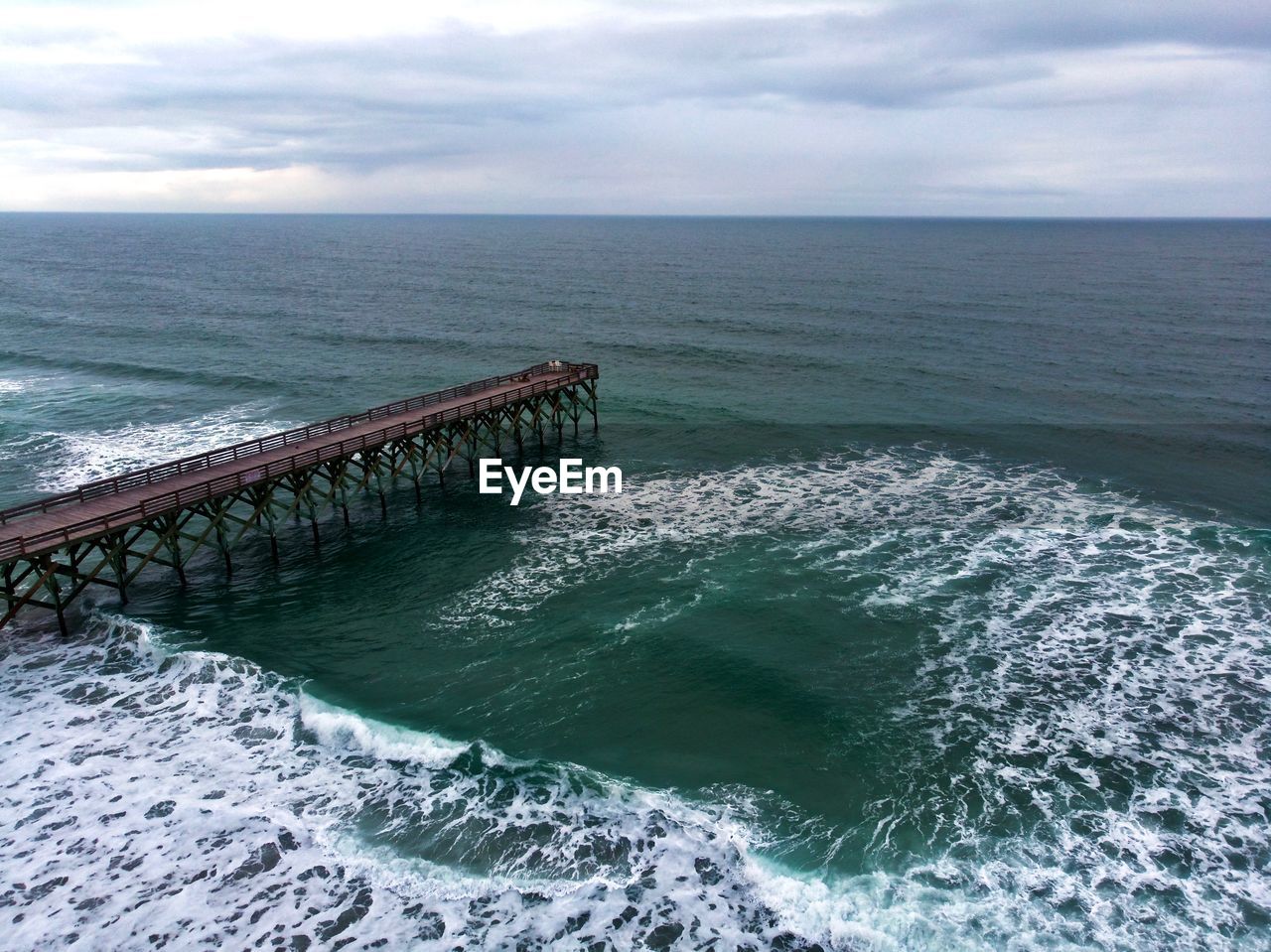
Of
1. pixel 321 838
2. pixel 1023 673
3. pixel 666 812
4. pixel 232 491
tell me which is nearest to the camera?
pixel 321 838

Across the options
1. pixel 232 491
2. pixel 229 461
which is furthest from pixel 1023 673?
pixel 229 461

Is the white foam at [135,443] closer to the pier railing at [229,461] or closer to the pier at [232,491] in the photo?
the pier railing at [229,461]

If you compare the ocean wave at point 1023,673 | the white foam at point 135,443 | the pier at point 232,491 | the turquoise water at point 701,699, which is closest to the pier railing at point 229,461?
the pier at point 232,491

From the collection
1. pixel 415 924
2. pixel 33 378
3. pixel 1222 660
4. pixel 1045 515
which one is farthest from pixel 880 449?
pixel 33 378

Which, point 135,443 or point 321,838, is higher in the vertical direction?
point 135,443

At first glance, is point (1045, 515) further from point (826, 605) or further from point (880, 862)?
point (880, 862)

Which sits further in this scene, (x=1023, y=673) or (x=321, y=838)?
(x=1023, y=673)

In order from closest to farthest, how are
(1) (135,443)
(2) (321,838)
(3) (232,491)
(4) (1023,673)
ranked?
(2) (321,838)
(4) (1023,673)
(3) (232,491)
(1) (135,443)

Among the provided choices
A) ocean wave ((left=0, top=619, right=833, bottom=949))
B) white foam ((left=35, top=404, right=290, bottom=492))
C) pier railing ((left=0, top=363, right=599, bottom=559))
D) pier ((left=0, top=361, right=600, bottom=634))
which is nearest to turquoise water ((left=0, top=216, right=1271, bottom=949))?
ocean wave ((left=0, top=619, right=833, bottom=949))

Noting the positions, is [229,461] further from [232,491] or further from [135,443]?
[135,443]
